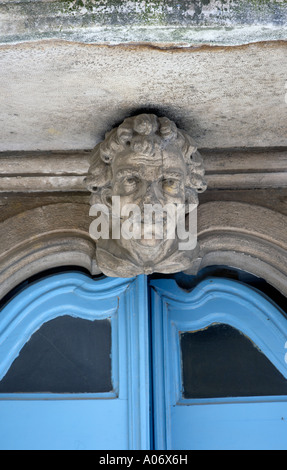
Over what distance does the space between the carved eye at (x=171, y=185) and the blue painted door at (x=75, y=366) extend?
1.68ft

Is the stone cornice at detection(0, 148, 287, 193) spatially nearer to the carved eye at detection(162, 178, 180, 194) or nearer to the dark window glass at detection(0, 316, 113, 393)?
the carved eye at detection(162, 178, 180, 194)

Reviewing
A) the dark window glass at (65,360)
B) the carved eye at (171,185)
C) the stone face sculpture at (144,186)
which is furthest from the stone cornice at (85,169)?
the dark window glass at (65,360)

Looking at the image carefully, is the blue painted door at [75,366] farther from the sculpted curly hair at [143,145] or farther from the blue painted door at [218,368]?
the sculpted curly hair at [143,145]

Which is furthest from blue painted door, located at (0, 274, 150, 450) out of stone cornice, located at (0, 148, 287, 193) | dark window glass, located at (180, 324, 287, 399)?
stone cornice, located at (0, 148, 287, 193)

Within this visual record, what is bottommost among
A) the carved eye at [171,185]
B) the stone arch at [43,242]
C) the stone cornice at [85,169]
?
the carved eye at [171,185]

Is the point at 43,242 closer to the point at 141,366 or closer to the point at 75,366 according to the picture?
the point at 75,366

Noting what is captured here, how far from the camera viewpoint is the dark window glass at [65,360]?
200 centimetres

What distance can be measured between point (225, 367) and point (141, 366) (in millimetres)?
386

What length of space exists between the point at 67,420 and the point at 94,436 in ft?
0.42

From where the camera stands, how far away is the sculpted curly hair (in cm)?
167

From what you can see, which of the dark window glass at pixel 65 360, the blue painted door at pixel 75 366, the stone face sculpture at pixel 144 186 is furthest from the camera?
the dark window glass at pixel 65 360

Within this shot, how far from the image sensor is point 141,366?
1.91 m

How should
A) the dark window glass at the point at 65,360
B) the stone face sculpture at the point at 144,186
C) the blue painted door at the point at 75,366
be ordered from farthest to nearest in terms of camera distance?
the dark window glass at the point at 65,360, the blue painted door at the point at 75,366, the stone face sculpture at the point at 144,186

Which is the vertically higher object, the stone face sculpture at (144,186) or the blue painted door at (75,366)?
the stone face sculpture at (144,186)
